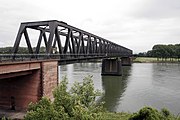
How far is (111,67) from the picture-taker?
71.9 metres

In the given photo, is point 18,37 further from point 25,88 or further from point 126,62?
point 126,62

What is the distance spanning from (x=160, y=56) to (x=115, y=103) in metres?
126

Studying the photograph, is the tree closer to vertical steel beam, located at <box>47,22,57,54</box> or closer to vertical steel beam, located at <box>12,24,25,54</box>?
vertical steel beam, located at <box>47,22,57,54</box>

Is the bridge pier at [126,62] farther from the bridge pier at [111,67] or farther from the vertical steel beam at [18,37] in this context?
the vertical steel beam at [18,37]

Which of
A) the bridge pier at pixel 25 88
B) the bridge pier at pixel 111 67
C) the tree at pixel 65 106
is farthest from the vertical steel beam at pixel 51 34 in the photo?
the bridge pier at pixel 111 67

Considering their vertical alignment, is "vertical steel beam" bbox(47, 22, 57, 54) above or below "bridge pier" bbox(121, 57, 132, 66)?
above

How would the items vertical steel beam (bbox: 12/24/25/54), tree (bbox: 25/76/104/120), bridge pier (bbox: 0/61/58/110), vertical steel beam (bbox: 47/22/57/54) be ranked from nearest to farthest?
tree (bbox: 25/76/104/120)
bridge pier (bbox: 0/61/58/110)
vertical steel beam (bbox: 47/22/57/54)
vertical steel beam (bbox: 12/24/25/54)

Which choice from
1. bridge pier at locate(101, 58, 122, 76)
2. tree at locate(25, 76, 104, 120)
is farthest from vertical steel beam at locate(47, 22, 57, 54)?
bridge pier at locate(101, 58, 122, 76)

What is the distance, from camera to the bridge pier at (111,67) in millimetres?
69100

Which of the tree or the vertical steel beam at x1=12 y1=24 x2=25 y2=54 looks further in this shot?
the vertical steel beam at x1=12 y1=24 x2=25 y2=54

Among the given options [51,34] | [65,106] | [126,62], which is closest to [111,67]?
[51,34]

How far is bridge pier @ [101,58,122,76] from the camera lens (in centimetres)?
6910

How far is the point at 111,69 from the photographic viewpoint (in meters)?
71.2

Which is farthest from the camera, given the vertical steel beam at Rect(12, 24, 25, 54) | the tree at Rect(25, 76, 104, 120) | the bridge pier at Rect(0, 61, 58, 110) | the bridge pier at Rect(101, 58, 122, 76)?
the bridge pier at Rect(101, 58, 122, 76)
